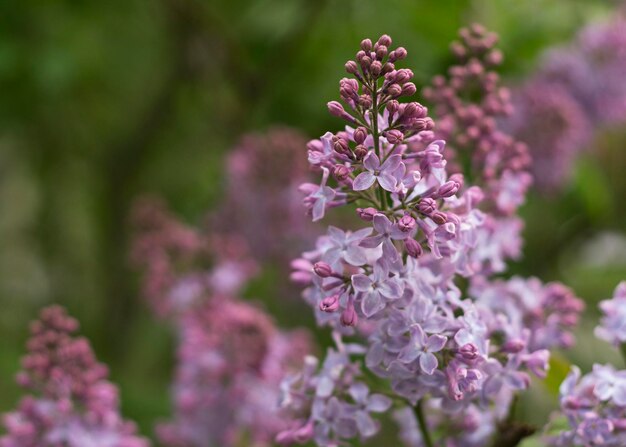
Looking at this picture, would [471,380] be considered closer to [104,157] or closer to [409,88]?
[409,88]

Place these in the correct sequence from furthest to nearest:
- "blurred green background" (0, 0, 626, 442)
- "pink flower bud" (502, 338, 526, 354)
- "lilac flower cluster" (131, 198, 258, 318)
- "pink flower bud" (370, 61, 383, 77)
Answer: "blurred green background" (0, 0, 626, 442)
"lilac flower cluster" (131, 198, 258, 318)
"pink flower bud" (502, 338, 526, 354)
"pink flower bud" (370, 61, 383, 77)

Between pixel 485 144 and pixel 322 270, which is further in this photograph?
pixel 485 144

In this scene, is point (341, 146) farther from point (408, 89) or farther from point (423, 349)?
point (423, 349)

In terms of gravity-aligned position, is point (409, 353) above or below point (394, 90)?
below

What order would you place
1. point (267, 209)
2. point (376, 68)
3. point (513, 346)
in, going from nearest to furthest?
point (376, 68) → point (513, 346) → point (267, 209)

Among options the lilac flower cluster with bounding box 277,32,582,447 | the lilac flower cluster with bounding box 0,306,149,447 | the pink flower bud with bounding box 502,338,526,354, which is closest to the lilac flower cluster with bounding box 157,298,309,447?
the lilac flower cluster with bounding box 0,306,149,447

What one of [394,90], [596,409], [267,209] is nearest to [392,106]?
[394,90]

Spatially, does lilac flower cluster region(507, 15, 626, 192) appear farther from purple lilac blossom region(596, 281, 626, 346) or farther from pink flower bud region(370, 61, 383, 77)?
pink flower bud region(370, 61, 383, 77)
